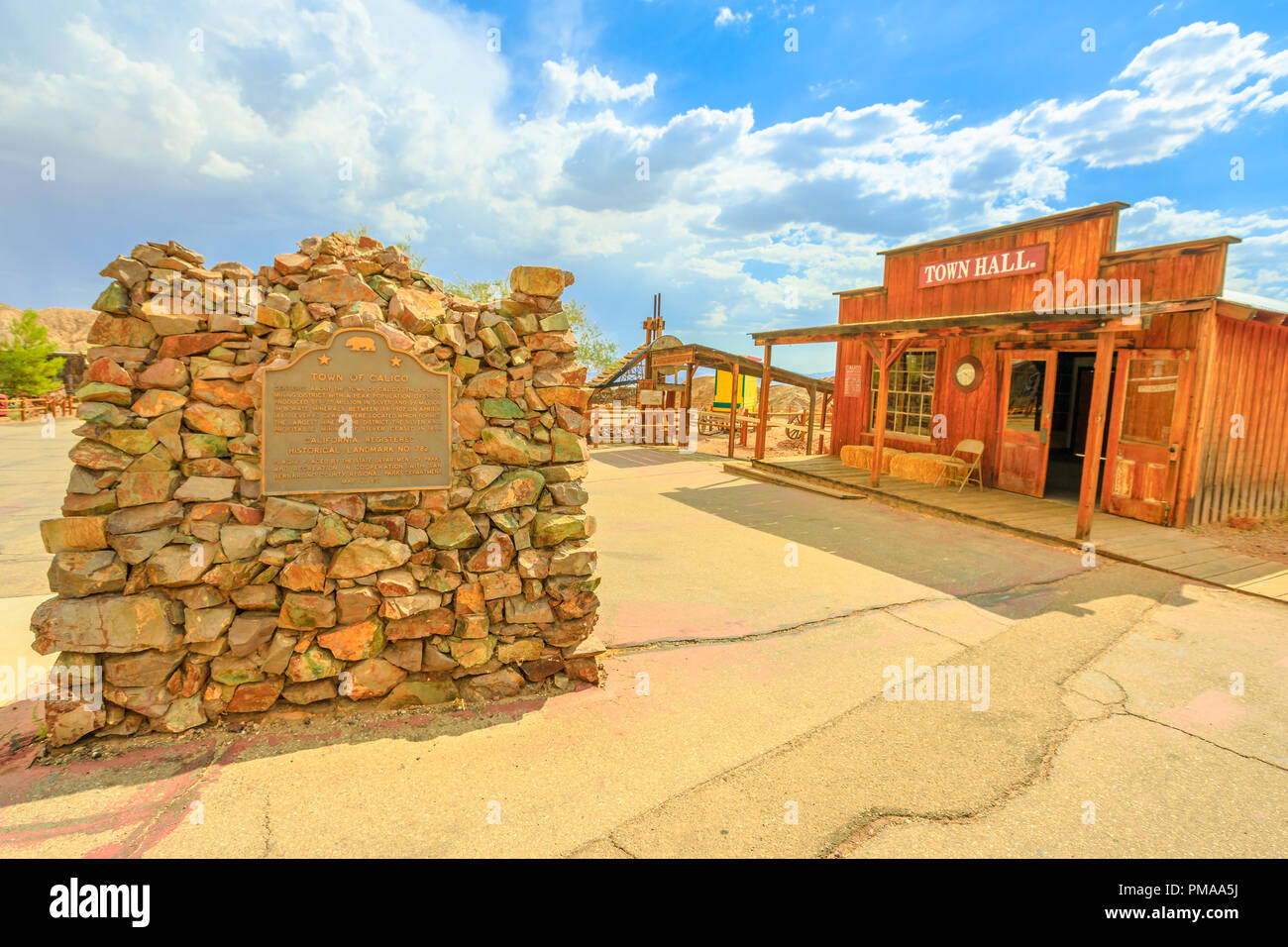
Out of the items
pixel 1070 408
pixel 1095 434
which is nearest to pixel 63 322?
pixel 1070 408

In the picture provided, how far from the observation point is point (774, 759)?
11.2ft

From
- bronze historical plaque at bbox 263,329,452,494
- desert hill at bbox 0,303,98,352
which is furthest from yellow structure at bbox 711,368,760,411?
desert hill at bbox 0,303,98,352

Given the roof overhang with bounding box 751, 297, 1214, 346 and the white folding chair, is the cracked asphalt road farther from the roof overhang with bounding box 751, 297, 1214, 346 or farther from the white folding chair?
the white folding chair

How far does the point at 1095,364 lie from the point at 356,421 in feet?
33.6

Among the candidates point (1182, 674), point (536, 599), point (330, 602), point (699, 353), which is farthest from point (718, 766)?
point (699, 353)

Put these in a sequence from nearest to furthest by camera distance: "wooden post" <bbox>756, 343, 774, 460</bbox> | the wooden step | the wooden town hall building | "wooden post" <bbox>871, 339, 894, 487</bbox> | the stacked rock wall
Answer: the stacked rock wall
the wooden town hall building
"wooden post" <bbox>871, 339, 894, 487</bbox>
the wooden step
"wooden post" <bbox>756, 343, 774, 460</bbox>

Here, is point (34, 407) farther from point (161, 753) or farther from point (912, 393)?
point (912, 393)

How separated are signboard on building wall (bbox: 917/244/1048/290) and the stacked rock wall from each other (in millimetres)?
10699

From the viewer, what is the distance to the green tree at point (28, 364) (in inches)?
1457

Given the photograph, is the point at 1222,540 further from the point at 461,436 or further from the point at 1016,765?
the point at 461,436

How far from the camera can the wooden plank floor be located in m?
6.82

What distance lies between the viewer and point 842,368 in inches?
599

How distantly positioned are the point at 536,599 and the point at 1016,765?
294 cm

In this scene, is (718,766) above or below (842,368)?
below
